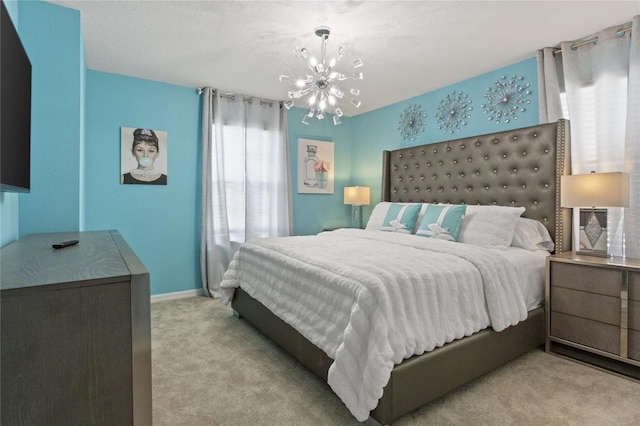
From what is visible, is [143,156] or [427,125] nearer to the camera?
[143,156]

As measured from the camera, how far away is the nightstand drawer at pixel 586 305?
6.90 ft

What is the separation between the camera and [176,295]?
3.81 m

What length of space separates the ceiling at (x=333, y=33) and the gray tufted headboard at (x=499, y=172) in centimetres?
74

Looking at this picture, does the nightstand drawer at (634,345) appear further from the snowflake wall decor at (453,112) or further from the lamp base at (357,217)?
the lamp base at (357,217)

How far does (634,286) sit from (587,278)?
23cm

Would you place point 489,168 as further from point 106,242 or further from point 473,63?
point 106,242

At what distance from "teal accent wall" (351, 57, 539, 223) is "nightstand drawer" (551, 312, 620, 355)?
5.64 ft

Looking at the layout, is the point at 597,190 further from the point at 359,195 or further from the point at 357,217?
the point at 357,217

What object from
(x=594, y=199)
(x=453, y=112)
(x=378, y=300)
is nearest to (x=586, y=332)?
(x=594, y=199)

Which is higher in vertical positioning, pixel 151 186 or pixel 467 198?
pixel 151 186

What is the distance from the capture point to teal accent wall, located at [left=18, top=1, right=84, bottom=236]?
2.17 m

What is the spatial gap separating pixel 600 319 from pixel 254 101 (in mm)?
3999

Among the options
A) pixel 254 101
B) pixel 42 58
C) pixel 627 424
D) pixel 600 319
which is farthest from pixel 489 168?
→ pixel 42 58

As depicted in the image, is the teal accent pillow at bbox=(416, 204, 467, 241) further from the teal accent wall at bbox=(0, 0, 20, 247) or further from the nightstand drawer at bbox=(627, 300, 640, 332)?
the teal accent wall at bbox=(0, 0, 20, 247)
